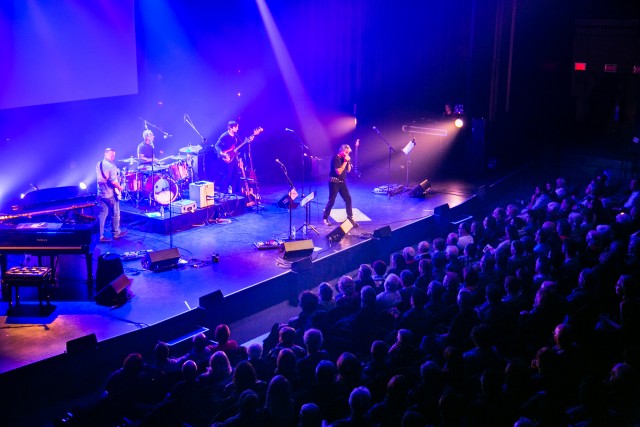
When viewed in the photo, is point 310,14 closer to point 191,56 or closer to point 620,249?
point 191,56

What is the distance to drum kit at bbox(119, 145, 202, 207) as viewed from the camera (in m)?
12.3

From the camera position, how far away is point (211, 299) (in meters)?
8.91

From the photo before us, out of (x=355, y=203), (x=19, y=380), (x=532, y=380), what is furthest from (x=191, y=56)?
(x=532, y=380)

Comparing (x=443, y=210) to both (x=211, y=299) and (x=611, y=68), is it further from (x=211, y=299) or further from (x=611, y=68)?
(x=611, y=68)

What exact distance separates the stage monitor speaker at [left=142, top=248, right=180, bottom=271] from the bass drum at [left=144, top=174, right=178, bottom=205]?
1966 millimetres

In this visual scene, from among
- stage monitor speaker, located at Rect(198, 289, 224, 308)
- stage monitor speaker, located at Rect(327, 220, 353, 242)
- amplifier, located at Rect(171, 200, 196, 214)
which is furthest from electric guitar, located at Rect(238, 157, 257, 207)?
stage monitor speaker, located at Rect(198, 289, 224, 308)

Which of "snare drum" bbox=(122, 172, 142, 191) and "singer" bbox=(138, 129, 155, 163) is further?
"singer" bbox=(138, 129, 155, 163)

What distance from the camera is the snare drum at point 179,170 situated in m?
12.9

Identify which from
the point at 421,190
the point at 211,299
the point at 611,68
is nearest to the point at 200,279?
the point at 211,299

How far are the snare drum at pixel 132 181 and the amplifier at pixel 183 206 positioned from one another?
71cm

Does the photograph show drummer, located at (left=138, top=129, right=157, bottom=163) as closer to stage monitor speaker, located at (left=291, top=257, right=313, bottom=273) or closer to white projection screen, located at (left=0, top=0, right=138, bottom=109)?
white projection screen, located at (left=0, top=0, right=138, bottom=109)

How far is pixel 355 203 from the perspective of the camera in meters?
14.1

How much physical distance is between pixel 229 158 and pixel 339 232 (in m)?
3.07

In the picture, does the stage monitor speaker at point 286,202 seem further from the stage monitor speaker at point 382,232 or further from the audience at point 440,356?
the audience at point 440,356
